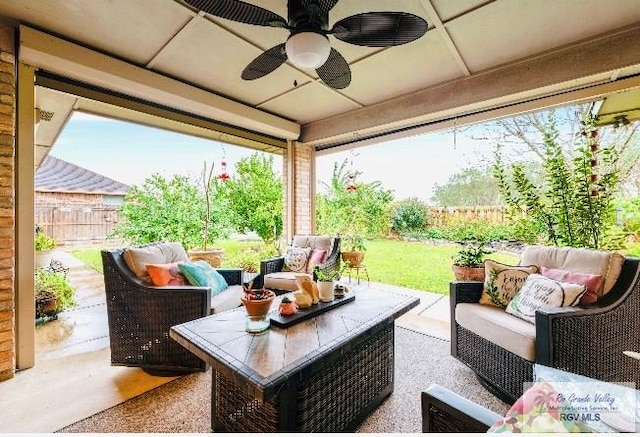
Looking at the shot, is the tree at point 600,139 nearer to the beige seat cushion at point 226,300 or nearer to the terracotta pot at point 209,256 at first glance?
the beige seat cushion at point 226,300

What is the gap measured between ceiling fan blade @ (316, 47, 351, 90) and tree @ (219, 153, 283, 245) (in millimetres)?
3761

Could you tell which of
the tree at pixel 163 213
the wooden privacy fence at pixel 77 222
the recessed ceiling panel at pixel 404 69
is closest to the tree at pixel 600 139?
the recessed ceiling panel at pixel 404 69

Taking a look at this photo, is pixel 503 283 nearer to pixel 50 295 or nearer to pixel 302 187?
pixel 302 187

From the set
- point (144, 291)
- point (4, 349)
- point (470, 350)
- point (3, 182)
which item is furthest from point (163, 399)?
point (470, 350)

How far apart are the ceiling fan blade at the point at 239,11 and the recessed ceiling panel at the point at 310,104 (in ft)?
5.32

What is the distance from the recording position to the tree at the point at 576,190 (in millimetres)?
2641

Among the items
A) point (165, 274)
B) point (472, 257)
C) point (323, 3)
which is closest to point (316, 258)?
point (165, 274)

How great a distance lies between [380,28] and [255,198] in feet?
15.7

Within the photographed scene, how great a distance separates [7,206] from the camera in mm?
2115

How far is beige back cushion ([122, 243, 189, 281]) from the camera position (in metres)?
2.30

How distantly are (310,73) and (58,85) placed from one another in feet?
7.17

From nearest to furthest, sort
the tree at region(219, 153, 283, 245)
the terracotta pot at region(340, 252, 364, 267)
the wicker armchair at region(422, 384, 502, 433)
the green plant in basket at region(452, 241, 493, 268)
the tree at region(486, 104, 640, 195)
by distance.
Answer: the wicker armchair at region(422, 384, 502, 433) < the tree at region(486, 104, 640, 195) < the green plant in basket at region(452, 241, 493, 268) < the terracotta pot at region(340, 252, 364, 267) < the tree at region(219, 153, 283, 245)

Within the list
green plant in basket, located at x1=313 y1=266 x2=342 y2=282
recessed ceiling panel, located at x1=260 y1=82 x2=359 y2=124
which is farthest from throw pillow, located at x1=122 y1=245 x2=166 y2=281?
recessed ceiling panel, located at x1=260 y1=82 x2=359 y2=124

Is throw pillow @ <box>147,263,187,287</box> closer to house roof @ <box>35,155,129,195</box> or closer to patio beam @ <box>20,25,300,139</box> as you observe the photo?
patio beam @ <box>20,25,300,139</box>
